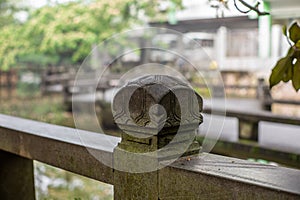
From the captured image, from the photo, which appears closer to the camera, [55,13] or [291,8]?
[291,8]

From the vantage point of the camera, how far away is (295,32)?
119 centimetres

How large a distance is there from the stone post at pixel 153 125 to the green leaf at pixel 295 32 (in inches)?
15.0

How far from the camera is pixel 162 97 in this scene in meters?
1.13

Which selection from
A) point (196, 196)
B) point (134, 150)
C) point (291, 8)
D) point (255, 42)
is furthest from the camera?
point (255, 42)

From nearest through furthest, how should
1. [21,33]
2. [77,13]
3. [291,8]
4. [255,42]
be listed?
1. [291,8]
2. [77,13]
3. [21,33]
4. [255,42]

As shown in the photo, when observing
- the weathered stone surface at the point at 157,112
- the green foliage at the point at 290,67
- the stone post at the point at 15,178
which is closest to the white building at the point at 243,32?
the stone post at the point at 15,178

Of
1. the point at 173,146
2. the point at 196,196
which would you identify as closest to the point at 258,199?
the point at 196,196

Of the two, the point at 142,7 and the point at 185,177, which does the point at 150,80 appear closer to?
the point at 185,177

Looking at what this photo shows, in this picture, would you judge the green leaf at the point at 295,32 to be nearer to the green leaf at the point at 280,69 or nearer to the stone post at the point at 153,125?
the green leaf at the point at 280,69

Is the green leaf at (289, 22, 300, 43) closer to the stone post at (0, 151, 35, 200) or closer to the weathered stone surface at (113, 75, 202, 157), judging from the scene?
the weathered stone surface at (113, 75, 202, 157)

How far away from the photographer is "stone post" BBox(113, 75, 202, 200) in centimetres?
114

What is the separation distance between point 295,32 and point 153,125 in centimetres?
57

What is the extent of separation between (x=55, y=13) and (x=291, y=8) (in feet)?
18.4

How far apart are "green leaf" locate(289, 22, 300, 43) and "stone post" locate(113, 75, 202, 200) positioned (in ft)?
1.25
